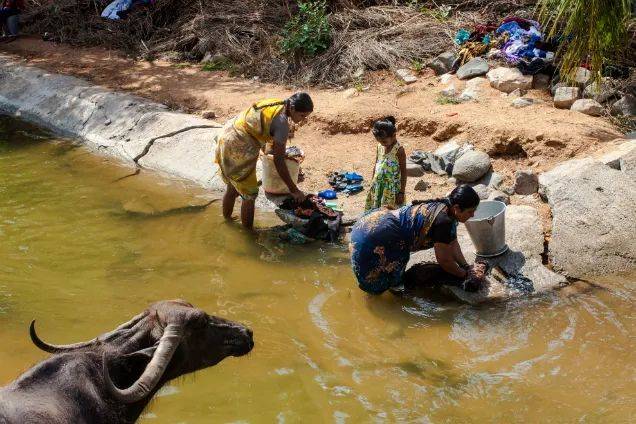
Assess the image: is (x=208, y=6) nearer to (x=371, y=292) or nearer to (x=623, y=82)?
(x=623, y=82)

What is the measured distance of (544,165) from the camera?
8.25m

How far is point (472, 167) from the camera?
330 inches

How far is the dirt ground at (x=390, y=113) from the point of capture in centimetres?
845

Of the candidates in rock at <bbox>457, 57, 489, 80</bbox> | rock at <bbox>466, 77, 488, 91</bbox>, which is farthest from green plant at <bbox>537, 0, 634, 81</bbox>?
rock at <bbox>457, 57, 489, 80</bbox>

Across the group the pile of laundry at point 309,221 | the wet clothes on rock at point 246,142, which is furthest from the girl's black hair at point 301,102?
the pile of laundry at point 309,221

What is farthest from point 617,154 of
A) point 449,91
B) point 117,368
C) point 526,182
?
point 117,368

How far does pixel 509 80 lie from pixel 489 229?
398cm

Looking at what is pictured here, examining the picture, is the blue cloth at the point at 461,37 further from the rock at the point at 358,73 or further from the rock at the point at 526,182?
the rock at the point at 526,182

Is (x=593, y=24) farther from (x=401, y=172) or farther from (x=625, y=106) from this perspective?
(x=401, y=172)

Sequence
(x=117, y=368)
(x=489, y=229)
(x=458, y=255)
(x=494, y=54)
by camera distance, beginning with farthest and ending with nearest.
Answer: (x=494, y=54) → (x=489, y=229) → (x=458, y=255) → (x=117, y=368)

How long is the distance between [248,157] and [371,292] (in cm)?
204

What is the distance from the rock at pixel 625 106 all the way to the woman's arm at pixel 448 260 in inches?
158

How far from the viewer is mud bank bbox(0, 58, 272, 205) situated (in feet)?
32.6

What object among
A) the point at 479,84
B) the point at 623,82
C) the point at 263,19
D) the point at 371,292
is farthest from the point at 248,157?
the point at 263,19
